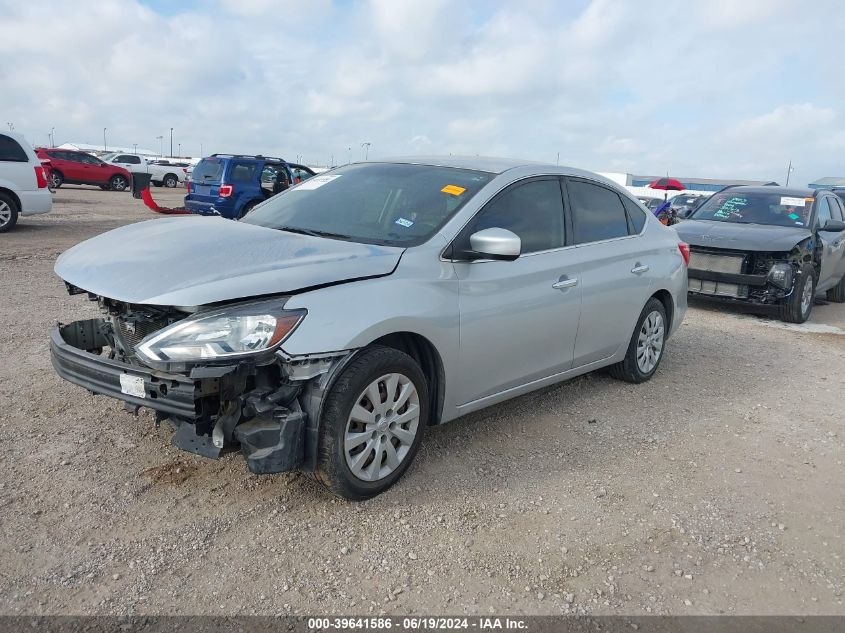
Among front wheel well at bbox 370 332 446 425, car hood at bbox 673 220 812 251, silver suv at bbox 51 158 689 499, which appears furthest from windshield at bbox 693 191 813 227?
front wheel well at bbox 370 332 446 425

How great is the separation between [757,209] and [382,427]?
8.11 meters

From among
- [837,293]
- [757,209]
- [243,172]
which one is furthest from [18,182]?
[837,293]

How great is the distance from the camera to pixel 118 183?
29453mm

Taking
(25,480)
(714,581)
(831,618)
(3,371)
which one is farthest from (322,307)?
(3,371)

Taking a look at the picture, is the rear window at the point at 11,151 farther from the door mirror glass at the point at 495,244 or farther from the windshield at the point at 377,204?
the door mirror glass at the point at 495,244

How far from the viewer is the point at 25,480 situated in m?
3.43

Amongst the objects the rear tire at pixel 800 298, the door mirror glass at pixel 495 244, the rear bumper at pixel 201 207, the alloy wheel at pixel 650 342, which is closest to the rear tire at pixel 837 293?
the rear tire at pixel 800 298

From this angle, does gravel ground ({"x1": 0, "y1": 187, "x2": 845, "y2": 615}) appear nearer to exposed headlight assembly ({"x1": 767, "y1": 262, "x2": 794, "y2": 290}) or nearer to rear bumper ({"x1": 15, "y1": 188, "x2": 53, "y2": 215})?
exposed headlight assembly ({"x1": 767, "y1": 262, "x2": 794, "y2": 290})

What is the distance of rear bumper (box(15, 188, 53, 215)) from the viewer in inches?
491

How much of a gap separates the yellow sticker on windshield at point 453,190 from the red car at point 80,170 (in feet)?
89.4

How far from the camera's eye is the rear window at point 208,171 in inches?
580

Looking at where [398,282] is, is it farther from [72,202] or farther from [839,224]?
[72,202]

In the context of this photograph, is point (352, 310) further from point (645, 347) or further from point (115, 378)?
point (645, 347)

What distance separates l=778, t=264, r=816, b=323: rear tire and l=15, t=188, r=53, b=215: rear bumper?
12.3 meters
